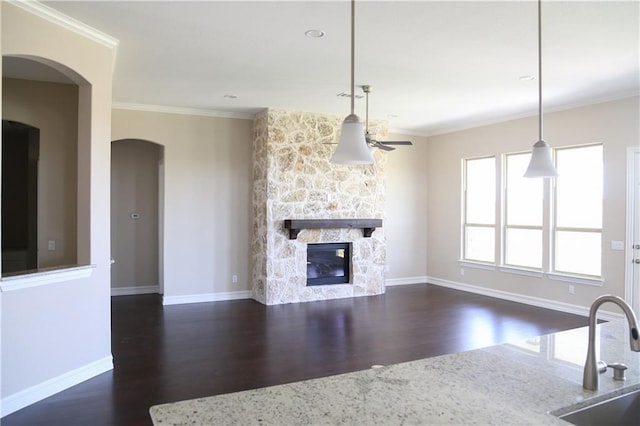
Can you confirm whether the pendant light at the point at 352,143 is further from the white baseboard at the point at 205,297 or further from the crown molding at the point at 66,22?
the white baseboard at the point at 205,297

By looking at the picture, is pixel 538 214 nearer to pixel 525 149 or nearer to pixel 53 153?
pixel 525 149

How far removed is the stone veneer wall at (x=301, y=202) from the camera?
692 centimetres

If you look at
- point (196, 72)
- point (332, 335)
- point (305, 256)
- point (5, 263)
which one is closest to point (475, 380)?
point (332, 335)

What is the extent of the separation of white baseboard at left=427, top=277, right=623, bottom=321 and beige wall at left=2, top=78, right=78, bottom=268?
647 cm

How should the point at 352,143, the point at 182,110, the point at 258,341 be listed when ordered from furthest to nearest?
the point at 182,110 → the point at 258,341 → the point at 352,143

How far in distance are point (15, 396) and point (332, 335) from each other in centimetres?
313

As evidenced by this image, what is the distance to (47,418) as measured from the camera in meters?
3.14

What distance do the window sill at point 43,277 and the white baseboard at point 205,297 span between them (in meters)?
3.07

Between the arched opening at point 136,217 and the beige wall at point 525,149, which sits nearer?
the beige wall at point 525,149

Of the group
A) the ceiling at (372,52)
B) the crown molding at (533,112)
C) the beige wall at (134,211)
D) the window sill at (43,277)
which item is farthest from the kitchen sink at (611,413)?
the beige wall at (134,211)

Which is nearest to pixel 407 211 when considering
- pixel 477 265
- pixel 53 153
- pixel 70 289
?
pixel 477 265

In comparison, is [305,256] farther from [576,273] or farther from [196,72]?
[576,273]

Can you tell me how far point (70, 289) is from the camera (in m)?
3.74

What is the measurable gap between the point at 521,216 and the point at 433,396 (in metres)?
6.59
